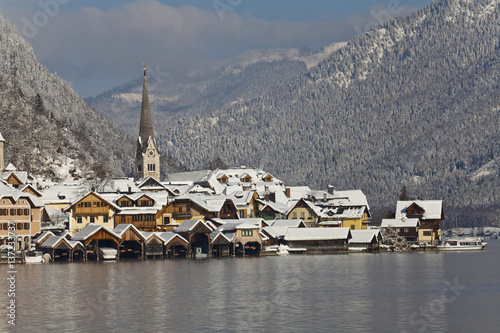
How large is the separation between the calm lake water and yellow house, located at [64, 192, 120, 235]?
31988 mm

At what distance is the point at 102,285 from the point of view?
91.2m

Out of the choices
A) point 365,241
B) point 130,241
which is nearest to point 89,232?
point 130,241

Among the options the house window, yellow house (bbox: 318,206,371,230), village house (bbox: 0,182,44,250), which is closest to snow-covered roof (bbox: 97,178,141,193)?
the house window

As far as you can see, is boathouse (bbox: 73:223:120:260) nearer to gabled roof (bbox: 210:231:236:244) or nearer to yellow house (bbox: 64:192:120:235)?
yellow house (bbox: 64:192:120:235)

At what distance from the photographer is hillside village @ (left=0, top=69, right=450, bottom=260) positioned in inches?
5458

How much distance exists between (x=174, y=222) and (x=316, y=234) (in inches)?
938

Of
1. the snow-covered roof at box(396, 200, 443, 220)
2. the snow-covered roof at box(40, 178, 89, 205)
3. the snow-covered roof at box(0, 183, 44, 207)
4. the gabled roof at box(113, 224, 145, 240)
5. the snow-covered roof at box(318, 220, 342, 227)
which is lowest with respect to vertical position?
the gabled roof at box(113, 224, 145, 240)

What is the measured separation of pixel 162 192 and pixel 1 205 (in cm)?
3379

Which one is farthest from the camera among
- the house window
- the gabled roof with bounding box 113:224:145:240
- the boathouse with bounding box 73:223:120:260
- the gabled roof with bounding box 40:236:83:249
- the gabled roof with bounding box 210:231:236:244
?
the house window

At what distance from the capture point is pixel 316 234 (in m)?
159

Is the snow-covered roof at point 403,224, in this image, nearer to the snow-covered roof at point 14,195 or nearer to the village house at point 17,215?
the village house at point 17,215

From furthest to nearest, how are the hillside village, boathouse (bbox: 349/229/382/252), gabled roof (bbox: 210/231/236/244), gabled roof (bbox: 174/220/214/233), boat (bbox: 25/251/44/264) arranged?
boathouse (bbox: 349/229/382/252) < gabled roof (bbox: 210/231/236/244) < gabled roof (bbox: 174/220/214/233) < the hillside village < boat (bbox: 25/251/44/264)

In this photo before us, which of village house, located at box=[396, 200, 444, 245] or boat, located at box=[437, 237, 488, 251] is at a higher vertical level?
village house, located at box=[396, 200, 444, 245]

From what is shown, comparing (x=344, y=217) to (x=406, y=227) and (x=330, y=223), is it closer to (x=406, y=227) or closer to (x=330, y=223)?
(x=330, y=223)
